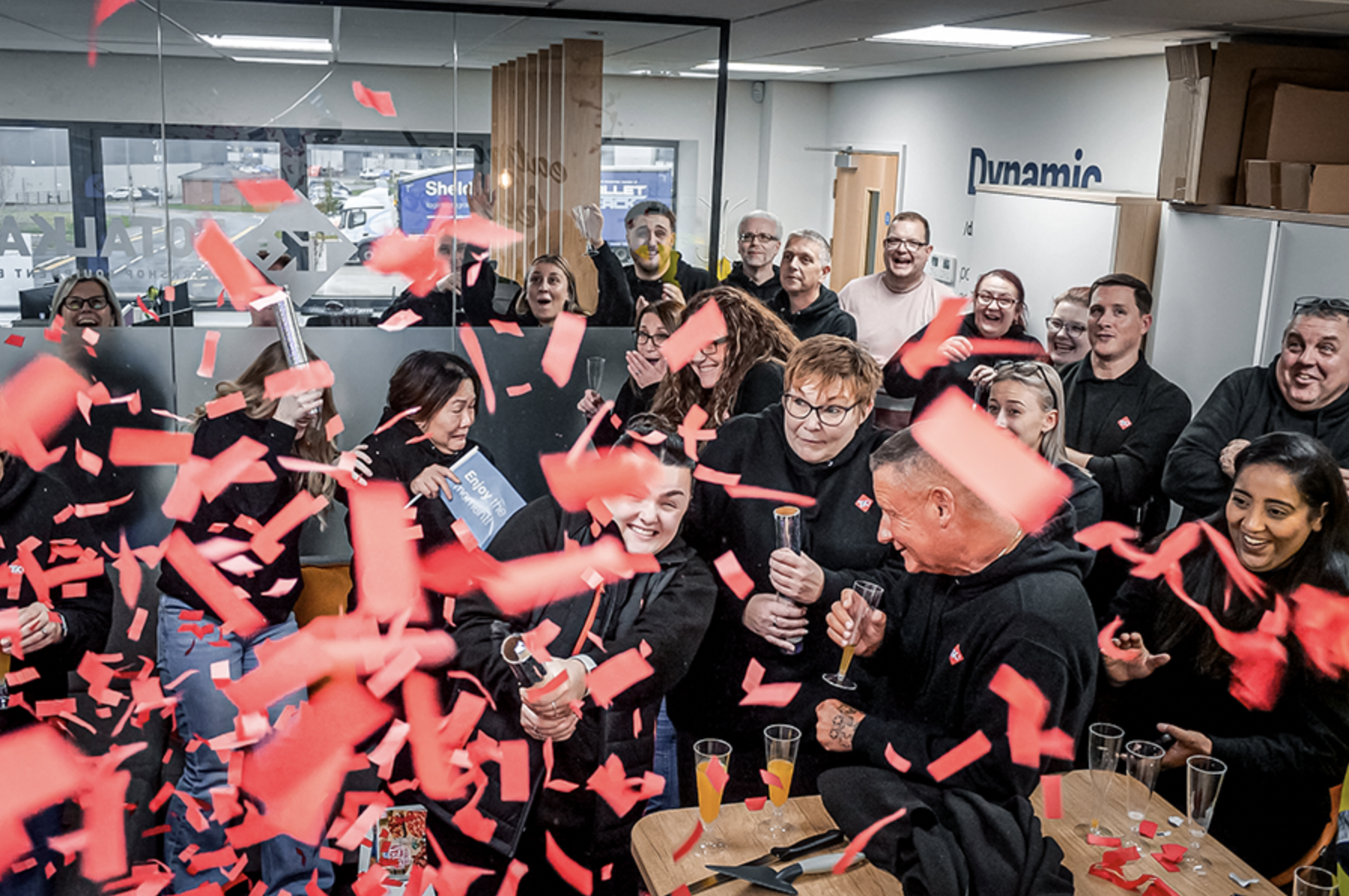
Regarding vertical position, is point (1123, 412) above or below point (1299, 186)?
below

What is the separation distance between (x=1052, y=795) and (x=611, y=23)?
3439mm

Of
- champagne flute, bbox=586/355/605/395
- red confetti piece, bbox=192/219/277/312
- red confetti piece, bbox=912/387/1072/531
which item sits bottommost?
champagne flute, bbox=586/355/605/395

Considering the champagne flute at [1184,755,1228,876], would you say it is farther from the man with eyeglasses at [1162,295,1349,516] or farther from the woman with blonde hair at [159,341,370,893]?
the woman with blonde hair at [159,341,370,893]

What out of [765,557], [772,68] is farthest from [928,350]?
[772,68]

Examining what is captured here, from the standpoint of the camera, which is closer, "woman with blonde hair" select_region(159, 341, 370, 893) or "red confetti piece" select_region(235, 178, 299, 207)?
"woman with blonde hair" select_region(159, 341, 370, 893)

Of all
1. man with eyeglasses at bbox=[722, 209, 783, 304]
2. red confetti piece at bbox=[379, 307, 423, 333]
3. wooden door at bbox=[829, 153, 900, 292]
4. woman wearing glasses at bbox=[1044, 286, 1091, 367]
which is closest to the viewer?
woman wearing glasses at bbox=[1044, 286, 1091, 367]

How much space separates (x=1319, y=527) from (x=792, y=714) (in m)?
1.25

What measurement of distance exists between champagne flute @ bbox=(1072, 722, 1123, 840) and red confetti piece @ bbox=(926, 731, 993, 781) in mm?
315

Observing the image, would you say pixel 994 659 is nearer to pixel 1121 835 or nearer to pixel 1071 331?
pixel 1121 835

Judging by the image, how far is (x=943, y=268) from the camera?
7832mm

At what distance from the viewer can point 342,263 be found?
14.9ft

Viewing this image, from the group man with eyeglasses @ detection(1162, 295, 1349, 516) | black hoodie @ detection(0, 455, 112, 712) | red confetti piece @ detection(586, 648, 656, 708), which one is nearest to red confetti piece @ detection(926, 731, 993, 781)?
red confetti piece @ detection(586, 648, 656, 708)

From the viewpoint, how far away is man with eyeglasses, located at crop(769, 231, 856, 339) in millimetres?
4688

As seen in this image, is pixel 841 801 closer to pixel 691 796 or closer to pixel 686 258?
pixel 691 796
